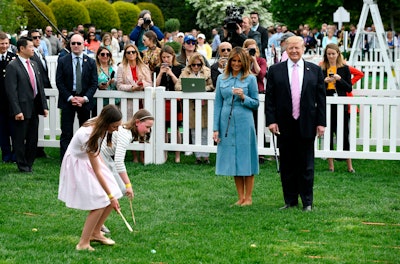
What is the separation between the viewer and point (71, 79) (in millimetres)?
15336

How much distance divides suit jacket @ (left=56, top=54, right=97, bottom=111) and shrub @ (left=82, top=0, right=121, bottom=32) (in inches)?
1371

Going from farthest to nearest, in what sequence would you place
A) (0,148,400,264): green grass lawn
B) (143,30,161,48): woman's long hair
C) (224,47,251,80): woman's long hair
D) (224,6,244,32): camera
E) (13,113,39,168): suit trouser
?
(143,30,161,48): woman's long hair
(224,6,244,32): camera
(13,113,39,168): suit trouser
(224,47,251,80): woman's long hair
(0,148,400,264): green grass lawn

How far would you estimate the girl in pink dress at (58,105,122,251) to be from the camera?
9156 millimetres

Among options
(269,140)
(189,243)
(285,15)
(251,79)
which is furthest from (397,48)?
(189,243)

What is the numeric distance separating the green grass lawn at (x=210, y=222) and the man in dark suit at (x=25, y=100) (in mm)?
374

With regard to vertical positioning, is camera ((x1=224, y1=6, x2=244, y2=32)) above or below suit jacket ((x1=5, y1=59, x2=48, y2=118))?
above

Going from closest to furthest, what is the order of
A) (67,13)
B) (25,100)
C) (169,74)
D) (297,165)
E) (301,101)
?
(301,101) < (297,165) < (25,100) < (169,74) < (67,13)

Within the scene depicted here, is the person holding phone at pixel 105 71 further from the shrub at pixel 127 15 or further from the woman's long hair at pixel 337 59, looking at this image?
the shrub at pixel 127 15

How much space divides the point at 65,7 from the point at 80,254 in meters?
37.0

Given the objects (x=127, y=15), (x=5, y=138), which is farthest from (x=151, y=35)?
(x=127, y=15)

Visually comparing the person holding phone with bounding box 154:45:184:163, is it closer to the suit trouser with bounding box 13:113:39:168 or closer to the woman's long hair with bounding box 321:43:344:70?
the suit trouser with bounding box 13:113:39:168

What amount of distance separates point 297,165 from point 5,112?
5.76m

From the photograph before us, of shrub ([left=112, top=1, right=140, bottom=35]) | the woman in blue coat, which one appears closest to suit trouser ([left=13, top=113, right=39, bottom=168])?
the woman in blue coat

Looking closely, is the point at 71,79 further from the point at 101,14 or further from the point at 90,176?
the point at 101,14
